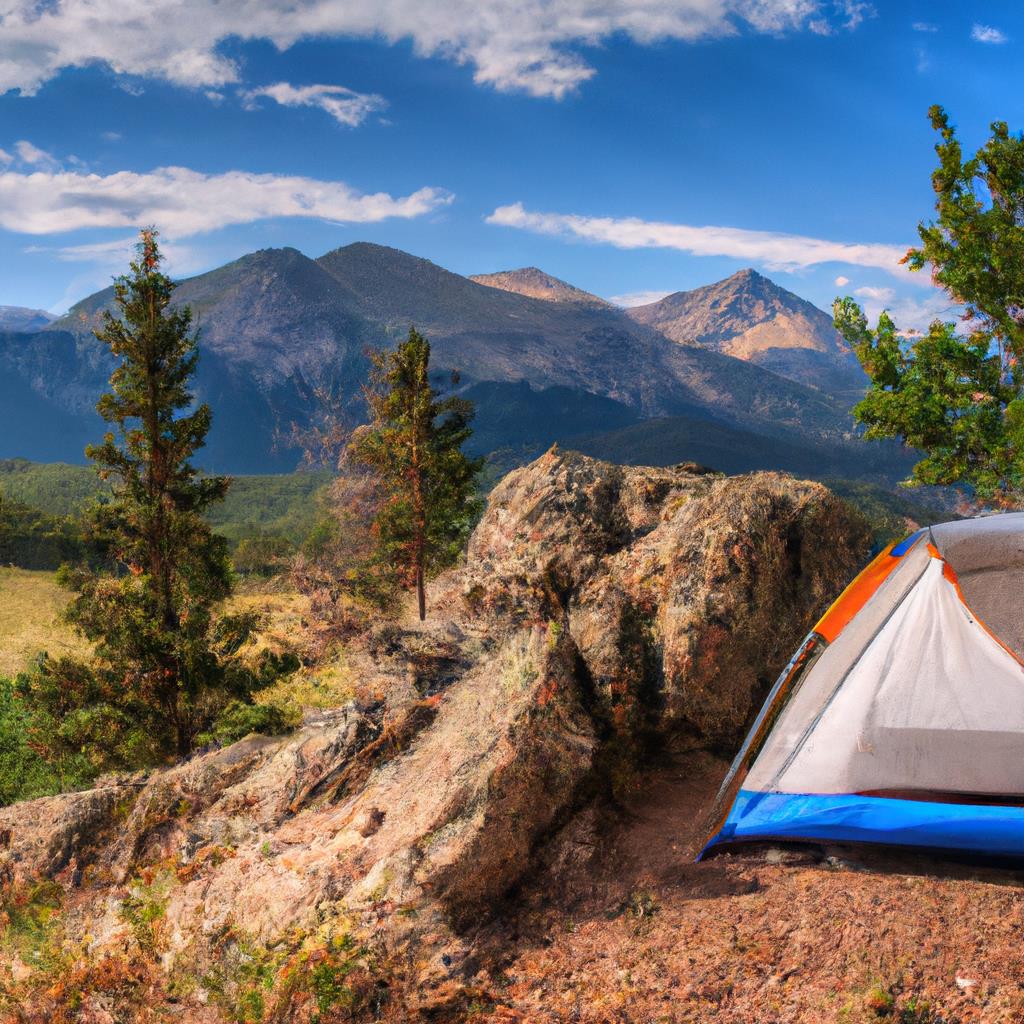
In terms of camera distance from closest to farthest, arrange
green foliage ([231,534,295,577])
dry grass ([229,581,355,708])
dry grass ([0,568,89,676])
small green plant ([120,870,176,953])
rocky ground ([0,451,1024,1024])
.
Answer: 1. rocky ground ([0,451,1024,1024])
2. small green plant ([120,870,176,953])
3. dry grass ([229,581,355,708])
4. dry grass ([0,568,89,676])
5. green foliage ([231,534,295,577])

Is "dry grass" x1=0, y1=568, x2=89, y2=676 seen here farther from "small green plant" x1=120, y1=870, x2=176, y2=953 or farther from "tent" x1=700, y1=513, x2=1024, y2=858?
"tent" x1=700, y1=513, x2=1024, y2=858

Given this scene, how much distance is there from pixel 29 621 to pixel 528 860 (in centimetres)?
6377

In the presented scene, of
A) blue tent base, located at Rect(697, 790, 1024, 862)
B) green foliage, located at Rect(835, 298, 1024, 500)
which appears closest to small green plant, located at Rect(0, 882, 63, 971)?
blue tent base, located at Rect(697, 790, 1024, 862)

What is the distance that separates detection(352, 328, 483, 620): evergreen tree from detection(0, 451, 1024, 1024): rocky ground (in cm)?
1638

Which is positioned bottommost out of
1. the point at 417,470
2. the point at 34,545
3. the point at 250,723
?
the point at 250,723

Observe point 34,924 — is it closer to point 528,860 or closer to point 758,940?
point 528,860

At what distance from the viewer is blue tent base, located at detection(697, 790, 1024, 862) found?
22.1 ft

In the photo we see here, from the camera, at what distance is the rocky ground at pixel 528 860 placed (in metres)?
6.03

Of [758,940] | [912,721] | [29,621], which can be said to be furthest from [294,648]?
[29,621]

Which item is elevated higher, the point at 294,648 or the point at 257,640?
the point at 257,640

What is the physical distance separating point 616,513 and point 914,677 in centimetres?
719

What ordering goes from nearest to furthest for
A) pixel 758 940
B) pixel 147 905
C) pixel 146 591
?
pixel 758 940, pixel 147 905, pixel 146 591

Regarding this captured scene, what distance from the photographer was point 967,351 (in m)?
19.0

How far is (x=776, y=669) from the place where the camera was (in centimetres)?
1016
